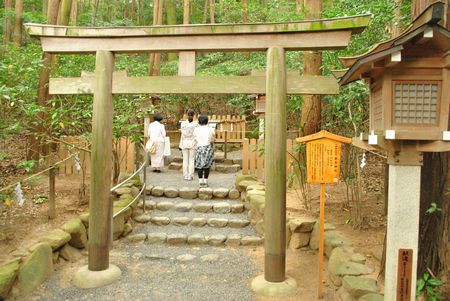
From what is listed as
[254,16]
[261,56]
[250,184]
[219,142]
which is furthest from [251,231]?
[261,56]

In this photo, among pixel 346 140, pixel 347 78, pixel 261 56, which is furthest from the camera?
pixel 261 56

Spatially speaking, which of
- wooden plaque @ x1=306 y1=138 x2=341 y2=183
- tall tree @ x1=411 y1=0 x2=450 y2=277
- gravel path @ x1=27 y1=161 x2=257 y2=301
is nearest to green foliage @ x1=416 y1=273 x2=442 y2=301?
tall tree @ x1=411 y1=0 x2=450 y2=277

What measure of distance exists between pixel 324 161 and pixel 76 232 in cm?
390

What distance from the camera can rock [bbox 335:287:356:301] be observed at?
4.03 metres

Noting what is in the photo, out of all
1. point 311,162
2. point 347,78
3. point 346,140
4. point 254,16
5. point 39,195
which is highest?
point 254,16

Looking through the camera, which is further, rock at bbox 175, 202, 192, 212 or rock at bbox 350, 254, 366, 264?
rock at bbox 175, 202, 192, 212

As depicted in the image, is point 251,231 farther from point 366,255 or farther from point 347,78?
point 347,78

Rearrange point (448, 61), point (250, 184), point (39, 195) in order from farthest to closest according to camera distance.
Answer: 1. point (250, 184)
2. point (39, 195)
3. point (448, 61)

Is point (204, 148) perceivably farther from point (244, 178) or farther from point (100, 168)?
point (100, 168)

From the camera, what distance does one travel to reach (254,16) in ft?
45.5

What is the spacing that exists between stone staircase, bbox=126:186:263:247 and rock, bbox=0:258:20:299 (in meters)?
2.45

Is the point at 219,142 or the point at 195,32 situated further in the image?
the point at 219,142

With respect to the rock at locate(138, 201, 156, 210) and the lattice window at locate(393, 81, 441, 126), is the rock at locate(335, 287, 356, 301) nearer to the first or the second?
the lattice window at locate(393, 81, 441, 126)

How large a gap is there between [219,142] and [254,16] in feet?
16.1
